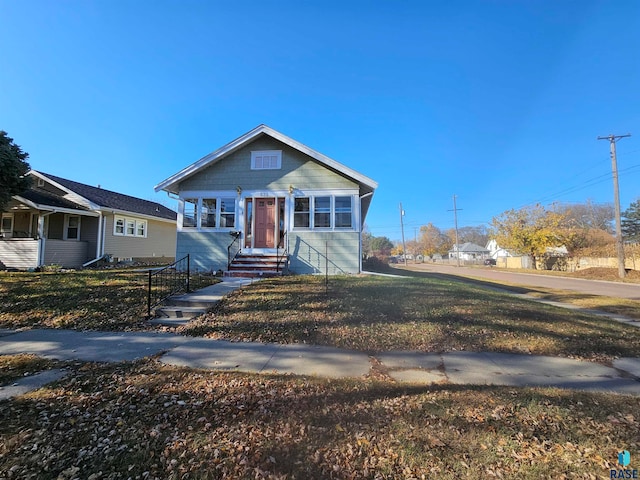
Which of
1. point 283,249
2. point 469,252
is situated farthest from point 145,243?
point 469,252

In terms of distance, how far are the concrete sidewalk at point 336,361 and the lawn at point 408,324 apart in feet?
1.23

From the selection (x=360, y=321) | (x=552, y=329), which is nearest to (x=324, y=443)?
(x=360, y=321)

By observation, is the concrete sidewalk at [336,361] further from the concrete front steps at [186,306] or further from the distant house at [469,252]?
the distant house at [469,252]

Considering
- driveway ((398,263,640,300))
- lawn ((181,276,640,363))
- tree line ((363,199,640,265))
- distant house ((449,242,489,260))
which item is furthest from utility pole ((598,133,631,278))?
distant house ((449,242,489,260))

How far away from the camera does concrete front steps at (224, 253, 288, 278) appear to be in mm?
11406

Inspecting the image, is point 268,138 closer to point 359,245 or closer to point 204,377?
point 359,245

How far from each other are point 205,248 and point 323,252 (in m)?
5.05

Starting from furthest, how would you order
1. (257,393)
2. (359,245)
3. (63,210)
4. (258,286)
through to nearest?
(63,210) < (359,245) < (258,286) < (257,393)

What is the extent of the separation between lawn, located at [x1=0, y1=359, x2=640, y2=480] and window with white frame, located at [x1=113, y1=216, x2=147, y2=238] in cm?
1689

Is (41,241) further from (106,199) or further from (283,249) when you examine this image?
(283,249)

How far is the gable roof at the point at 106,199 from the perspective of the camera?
1698 centimetres

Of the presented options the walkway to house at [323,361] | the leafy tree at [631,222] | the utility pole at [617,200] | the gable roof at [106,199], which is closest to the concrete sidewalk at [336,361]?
the walkway to house at [323,361]

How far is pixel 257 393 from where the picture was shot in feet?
11.7

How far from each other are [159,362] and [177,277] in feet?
20.6
